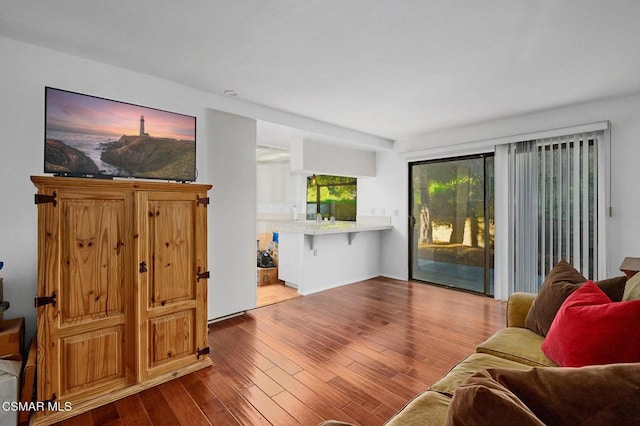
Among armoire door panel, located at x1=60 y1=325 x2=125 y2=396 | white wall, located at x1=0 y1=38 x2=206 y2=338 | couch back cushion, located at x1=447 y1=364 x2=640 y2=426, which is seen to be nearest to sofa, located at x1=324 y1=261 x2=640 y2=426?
couch back cushion, located at x1=447 y1=364 x2=640 y2=426

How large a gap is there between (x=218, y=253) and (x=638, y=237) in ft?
14.9

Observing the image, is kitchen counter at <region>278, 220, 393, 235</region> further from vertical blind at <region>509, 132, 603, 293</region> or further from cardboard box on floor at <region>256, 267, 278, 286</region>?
vertical blind at <region>509, 132, 603, 293</region>

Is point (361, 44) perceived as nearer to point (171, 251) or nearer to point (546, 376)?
point (171, 251)

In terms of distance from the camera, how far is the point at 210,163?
342 cm

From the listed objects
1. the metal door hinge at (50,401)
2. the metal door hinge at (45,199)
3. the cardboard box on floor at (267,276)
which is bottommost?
the metal door hinge at (50,401)

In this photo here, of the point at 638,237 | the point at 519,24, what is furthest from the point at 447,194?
the point at 519,24

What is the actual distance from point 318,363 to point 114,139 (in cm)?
262

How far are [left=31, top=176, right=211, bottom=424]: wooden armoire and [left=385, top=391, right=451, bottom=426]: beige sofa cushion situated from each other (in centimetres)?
182

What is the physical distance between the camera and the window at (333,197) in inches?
246

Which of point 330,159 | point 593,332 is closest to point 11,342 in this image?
point 593,332

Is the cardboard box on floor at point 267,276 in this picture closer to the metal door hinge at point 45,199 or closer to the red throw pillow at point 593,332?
the metal door hinge at point 45,199

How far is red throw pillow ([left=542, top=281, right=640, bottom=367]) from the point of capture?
4.23 ft

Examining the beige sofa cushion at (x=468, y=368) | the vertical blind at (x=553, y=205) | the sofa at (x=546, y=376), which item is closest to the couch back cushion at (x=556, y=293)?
the sofa at (x=546, y=376)

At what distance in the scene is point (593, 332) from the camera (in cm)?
142
